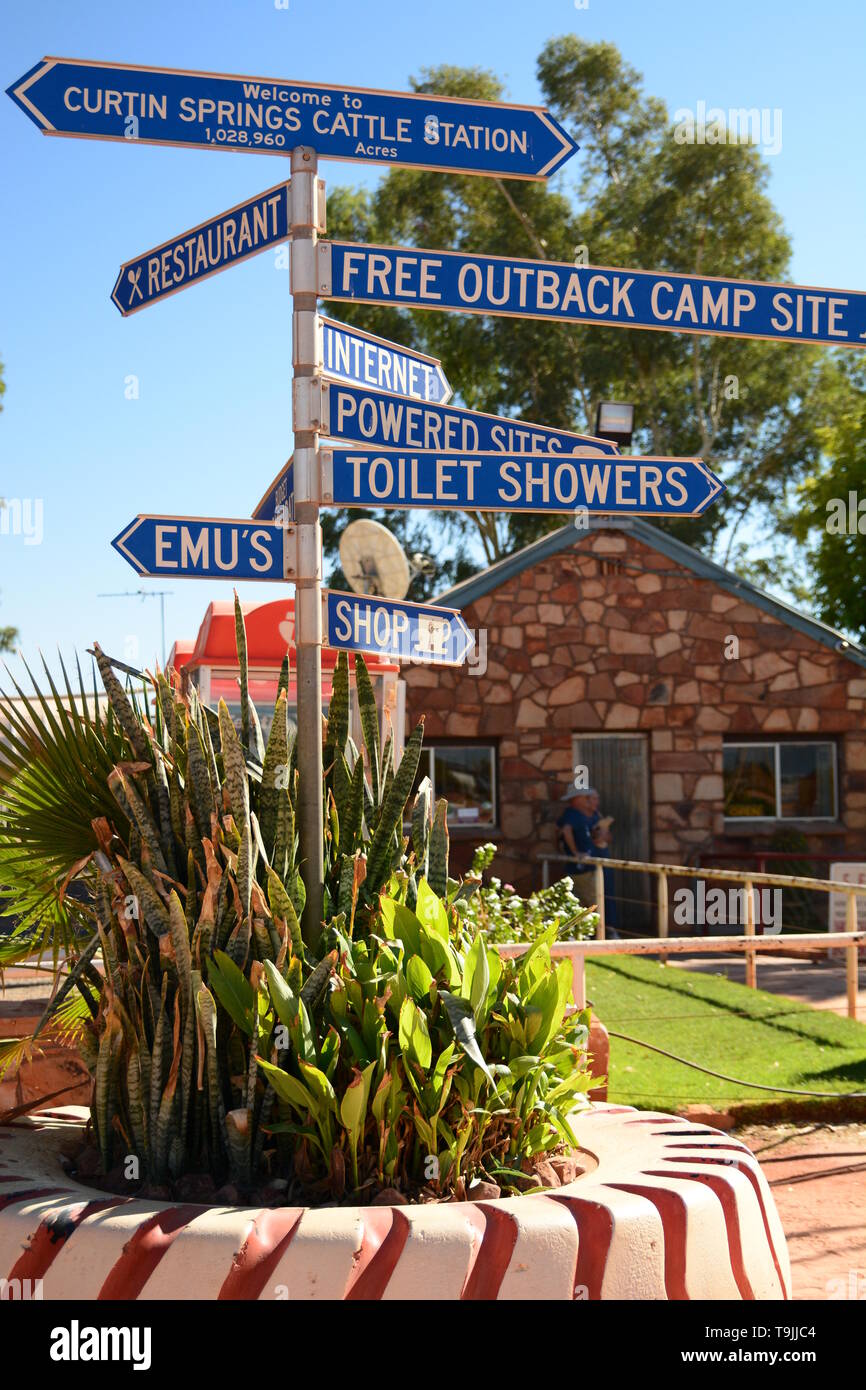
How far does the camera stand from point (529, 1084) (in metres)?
3.14

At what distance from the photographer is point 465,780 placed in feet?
45.2

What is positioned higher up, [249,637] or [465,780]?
[249,637]

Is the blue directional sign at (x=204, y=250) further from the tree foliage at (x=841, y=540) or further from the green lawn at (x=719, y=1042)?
the tree foliage at (x=841, y=540)

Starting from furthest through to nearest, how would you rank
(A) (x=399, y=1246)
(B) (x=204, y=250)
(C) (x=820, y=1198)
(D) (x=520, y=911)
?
(D) (x=520, y=911) < (C) (x=820, y=1198) < (B) (x=204, y=250) < (A) (x=399, y=1246)

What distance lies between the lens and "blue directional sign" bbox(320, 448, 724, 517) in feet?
12.2

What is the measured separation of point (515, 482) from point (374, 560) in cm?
411

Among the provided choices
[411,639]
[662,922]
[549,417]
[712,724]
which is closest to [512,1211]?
[411,639]

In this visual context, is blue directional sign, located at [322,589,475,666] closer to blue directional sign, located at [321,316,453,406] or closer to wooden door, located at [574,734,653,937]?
blue directional sign, located at [321,316,453,406]

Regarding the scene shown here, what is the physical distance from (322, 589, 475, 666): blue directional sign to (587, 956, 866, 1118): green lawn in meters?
3.02

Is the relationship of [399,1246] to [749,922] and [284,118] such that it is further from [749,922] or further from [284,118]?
[749,922]

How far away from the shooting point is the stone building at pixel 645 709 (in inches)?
A: 538

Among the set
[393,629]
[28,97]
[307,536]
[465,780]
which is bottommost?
[465,780]

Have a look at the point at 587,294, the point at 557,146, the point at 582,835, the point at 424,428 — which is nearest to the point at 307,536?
the point at 424,428
